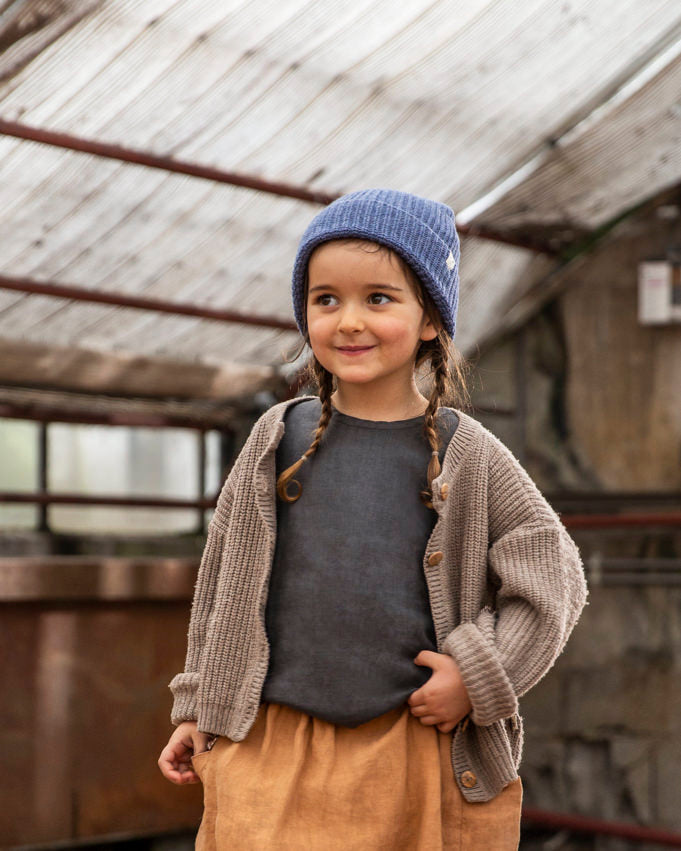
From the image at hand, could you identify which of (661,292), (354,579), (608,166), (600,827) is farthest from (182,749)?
(661,292)

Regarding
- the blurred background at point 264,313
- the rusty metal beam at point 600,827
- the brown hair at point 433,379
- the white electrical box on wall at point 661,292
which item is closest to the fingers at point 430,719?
the brown hair at point 433,379

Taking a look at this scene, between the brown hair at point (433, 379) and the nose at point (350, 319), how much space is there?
0.27 ft

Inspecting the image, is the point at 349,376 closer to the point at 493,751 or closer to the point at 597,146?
the point at 493,751

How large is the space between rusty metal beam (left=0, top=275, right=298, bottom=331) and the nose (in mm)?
2651

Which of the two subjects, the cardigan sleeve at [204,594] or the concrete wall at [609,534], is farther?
the concrete wall at [609,534]

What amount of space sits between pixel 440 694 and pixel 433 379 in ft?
1.53

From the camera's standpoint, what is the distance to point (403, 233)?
1.63 m

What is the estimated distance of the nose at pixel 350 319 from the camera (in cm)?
160

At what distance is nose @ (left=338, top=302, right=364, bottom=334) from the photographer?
1.60 meters

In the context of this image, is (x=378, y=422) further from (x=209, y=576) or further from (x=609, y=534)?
(x=609, y=534)

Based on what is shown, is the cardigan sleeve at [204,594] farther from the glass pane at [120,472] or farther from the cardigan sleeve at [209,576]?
the glass pane at [120,472]

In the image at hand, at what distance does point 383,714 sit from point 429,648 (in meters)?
0.11

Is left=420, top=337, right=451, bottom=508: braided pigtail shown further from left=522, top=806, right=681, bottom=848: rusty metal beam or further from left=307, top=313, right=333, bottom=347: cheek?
left=522, top=806, right=681, bottom=848: rusty metal beam

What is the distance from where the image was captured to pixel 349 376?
1635 mm
